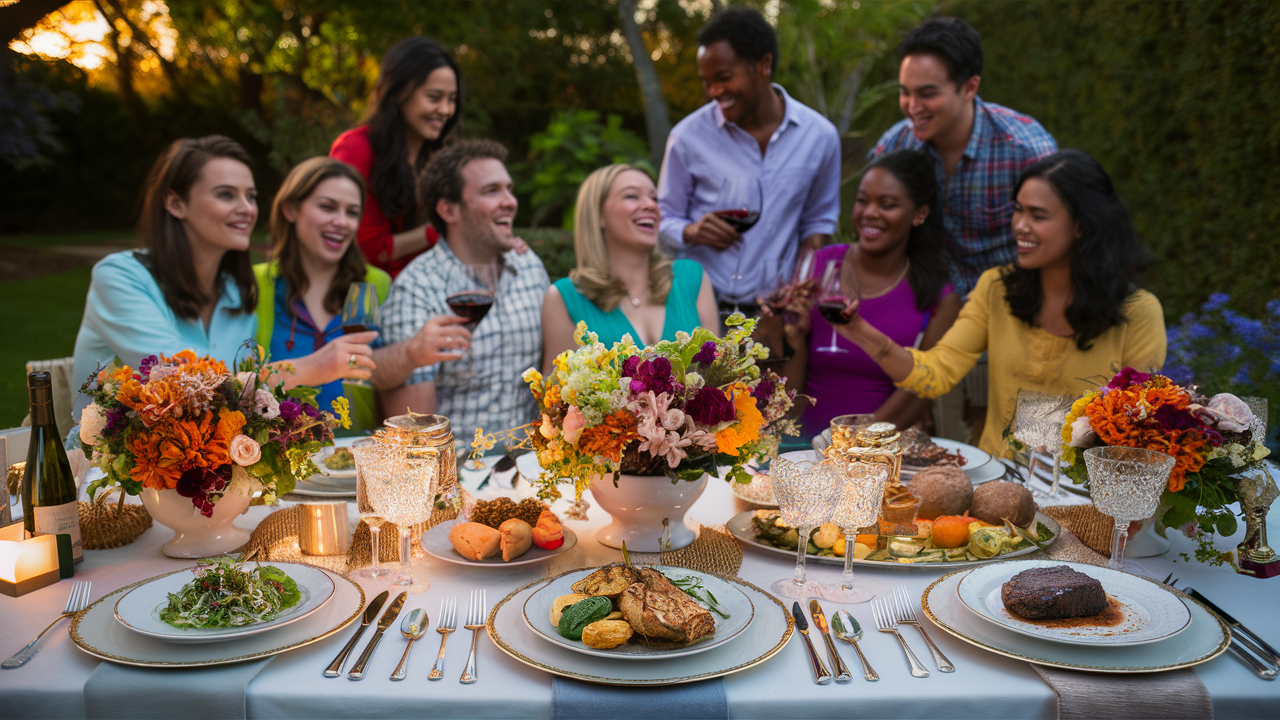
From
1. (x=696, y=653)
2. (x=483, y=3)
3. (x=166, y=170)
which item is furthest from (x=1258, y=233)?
(x=483, y=3)

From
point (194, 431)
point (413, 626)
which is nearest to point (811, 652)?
point (413, 626)

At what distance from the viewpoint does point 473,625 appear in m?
1.40

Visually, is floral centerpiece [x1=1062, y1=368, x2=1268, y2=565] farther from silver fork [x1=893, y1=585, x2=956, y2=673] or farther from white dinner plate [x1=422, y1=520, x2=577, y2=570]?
white dinner plate [x1=422, y1=520, x2=577, y2=570]

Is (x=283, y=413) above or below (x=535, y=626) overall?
above

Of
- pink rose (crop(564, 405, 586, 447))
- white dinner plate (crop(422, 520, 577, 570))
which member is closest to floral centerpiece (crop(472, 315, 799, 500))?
pink rose (crop(564, 405, 586, 447))

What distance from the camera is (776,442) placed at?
1.80 meters

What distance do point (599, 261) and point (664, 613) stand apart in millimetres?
2068

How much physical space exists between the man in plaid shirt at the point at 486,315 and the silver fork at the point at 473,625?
1.46m

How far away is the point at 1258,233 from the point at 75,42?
7.45 m

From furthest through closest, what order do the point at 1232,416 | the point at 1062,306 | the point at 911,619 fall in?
the point at 1062,306, the point at 1232,416, the point at 911,619

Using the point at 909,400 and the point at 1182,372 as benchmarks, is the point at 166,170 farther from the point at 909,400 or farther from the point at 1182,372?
the point at 1182,372

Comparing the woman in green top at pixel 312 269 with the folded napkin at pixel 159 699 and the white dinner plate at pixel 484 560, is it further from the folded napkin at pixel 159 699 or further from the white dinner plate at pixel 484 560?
the folded napkin at pixel 159 699

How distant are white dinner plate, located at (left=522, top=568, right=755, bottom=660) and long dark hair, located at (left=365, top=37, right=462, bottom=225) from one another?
261cm

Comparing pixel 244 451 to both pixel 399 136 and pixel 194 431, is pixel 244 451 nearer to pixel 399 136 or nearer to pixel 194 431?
pixel 194 431
